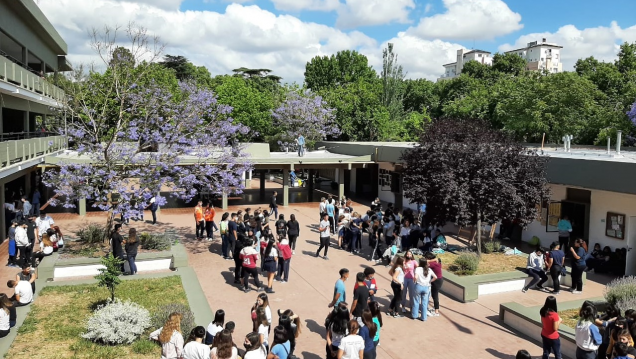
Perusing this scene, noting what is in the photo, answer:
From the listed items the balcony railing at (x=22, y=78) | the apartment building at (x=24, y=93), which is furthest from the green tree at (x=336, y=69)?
the balcony railing at (x=22, y=78)

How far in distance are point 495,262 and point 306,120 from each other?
2707 cm

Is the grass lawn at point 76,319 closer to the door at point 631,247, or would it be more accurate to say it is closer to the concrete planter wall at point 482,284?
the concrete planter wall at point 482,284

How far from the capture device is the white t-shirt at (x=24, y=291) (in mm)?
10703

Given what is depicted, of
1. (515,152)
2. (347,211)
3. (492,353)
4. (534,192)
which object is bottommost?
(492,353)

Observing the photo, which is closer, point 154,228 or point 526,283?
point 526,283

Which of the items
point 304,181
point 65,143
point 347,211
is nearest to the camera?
point 347,211

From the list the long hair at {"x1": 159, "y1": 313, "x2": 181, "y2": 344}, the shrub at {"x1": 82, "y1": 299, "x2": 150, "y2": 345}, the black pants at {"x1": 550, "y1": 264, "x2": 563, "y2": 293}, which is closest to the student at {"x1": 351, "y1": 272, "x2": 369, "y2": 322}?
the long hair at {"x1": 159, "y1": 313, "x2": 181, "y2": 344}

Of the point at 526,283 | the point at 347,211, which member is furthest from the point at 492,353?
the point at 347,211

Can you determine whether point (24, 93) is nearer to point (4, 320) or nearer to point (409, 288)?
point (4, 320)

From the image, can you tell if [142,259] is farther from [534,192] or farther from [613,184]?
[613,184]

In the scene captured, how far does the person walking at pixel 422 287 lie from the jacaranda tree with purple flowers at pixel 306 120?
2886 centimetres

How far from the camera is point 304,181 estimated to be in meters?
40.5

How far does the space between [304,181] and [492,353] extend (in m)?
31.3

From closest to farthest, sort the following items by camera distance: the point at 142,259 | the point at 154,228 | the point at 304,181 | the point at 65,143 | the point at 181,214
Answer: the point at 142,259, the point at 154,228, the point at 181,214, the point at 65,143, the point at 304,181
